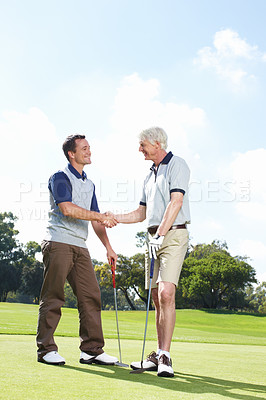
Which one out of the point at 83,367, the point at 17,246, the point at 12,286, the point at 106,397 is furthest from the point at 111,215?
the point at 17,246

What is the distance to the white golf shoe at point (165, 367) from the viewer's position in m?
3.59

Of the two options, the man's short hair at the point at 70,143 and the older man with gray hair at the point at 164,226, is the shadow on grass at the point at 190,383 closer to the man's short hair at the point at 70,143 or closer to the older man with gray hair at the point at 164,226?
the older man with gray hair at the point at 164,226

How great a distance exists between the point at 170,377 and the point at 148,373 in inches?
13.0

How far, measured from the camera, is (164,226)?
13.7 ft

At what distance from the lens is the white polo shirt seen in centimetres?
436

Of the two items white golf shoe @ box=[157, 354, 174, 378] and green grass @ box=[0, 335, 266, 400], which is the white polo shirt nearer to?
white golf shoe @ box=[157, 354, 174, 378]

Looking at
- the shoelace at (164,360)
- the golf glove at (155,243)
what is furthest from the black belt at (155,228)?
the shoelace at (164,360)

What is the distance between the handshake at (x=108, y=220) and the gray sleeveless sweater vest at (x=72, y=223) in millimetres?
214

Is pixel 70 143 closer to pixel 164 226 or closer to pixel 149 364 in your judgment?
pixel 164 226

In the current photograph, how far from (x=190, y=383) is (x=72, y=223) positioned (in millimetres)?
2156

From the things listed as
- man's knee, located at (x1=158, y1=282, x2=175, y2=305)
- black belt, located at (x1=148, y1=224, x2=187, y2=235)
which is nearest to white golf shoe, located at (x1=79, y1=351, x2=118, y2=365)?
man's knee, located at (x1=158, y1=282, x2=175, y2=305)

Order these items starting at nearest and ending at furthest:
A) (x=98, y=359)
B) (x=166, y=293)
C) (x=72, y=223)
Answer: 1. (x=166, y=293)
2. (x=98, y=359)
3. (x=72, y=223)

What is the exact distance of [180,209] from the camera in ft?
14.4

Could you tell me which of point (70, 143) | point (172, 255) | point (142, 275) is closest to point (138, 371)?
point (172, 255)
